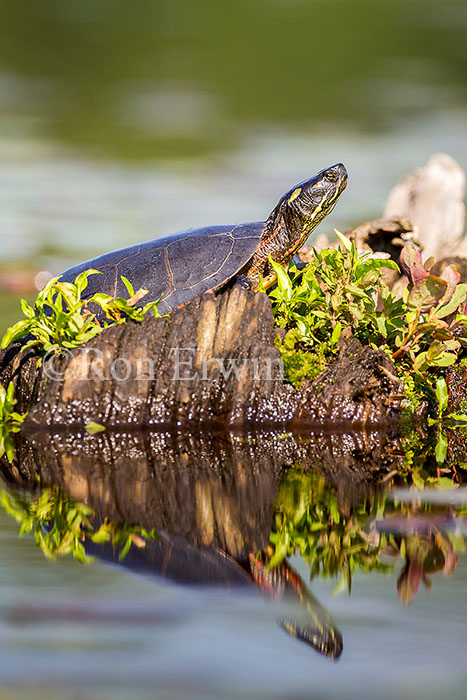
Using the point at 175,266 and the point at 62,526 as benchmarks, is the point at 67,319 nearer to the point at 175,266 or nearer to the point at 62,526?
the point at 175,266

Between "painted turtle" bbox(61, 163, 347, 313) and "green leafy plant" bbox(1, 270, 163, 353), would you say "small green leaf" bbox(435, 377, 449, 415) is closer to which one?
"painted turtle" bbox(61, 163, 347, 313)

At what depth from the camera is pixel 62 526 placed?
6.25 ft

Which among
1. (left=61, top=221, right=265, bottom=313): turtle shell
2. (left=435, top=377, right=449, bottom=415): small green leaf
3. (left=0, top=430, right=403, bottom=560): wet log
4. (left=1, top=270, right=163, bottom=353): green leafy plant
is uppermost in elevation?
(left=61, top=221, right=265, bottom=313): turtle shell

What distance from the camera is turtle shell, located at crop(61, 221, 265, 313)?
3.87m

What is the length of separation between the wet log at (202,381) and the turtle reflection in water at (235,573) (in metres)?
1.41

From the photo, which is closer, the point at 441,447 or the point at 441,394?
the point at 441,447

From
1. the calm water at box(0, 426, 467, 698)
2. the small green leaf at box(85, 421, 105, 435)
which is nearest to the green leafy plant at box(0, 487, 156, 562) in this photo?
the calm water at box(0, 426, 467, 698)

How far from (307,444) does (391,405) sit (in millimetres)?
590

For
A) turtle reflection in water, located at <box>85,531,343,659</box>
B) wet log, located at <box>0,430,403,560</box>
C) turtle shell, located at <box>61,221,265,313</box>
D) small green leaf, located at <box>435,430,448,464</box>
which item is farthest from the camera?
turtle shell, located at <box>61,221,265,313</box>

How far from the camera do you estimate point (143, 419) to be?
322cm

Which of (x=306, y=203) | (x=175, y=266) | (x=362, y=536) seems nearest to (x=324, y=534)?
(x=362, y=536)

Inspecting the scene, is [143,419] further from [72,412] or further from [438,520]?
[438,520]

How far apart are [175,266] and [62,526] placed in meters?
2.22

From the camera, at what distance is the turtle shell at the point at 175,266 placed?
3.87 meters
